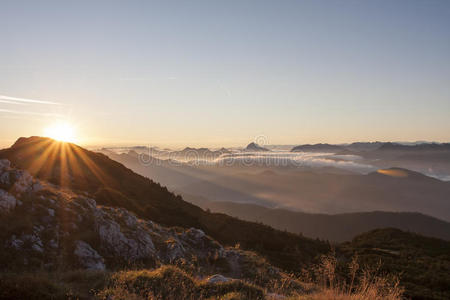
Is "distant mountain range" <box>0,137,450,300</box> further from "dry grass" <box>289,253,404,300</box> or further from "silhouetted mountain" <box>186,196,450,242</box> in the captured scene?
"silhouetted mountain" <box>186,196,450,242</box>

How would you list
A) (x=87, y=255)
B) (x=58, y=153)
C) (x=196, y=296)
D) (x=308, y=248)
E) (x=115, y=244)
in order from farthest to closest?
(x=58, y=153), (x=308, y=248), (x=115, y=244), (x=87, y=255), (x=196, y=296)

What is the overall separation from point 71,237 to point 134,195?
90.3 feet

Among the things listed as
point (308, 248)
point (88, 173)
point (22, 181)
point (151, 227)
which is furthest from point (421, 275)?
point (88, 173)

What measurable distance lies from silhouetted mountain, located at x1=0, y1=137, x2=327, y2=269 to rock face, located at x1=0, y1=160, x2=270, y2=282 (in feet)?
39.1

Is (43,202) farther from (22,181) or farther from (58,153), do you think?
(58,153)

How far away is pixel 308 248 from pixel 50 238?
36515mm

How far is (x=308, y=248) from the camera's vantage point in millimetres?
A: 41438

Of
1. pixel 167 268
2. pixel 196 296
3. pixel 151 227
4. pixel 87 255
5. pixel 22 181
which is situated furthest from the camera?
pixel 151 227

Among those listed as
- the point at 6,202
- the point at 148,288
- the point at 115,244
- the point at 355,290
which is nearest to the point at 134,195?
the point at 115,244

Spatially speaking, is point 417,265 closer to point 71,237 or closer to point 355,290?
point 355,290

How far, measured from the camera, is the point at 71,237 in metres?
14.7

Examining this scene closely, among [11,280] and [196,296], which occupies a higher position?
[11,280]

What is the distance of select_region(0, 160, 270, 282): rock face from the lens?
41.3 ft

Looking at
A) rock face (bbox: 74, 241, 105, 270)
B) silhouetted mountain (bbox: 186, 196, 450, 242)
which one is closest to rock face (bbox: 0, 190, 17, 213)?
rock face (bbox: 74, 241, 105, 270)
